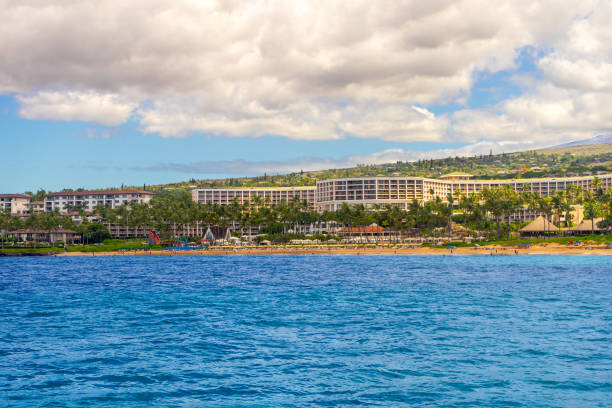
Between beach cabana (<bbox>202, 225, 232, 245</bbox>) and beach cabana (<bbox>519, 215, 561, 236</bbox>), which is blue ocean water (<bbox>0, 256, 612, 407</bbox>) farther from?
beach cabana (<bbox>202, 225, 232, 245</bbox>)

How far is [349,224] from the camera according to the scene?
18675 cm

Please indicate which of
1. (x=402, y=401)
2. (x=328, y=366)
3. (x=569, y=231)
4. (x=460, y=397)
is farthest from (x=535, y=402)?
(x=569, y=231)

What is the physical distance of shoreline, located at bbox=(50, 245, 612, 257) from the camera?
117 m

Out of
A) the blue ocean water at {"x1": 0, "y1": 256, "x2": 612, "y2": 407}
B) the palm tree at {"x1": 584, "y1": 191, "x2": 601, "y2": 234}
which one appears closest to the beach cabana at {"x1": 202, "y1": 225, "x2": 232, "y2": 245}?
the palm tree at {"x1": 584, "y1": 191, "x2": 601, "y2": 234}

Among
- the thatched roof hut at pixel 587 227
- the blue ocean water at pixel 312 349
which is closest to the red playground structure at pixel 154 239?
the thatched roof hut at pixel 587 227

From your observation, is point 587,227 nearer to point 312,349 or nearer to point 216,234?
point 216,234

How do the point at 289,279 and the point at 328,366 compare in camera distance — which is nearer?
the point at 328,366

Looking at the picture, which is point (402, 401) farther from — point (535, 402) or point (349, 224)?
point (349, 224)

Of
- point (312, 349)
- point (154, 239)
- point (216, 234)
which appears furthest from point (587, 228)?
point (312, 349)

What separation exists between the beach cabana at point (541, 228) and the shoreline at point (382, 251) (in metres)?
29.8

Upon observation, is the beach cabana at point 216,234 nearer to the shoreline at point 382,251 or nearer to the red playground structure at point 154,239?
the red playground structure at point 154,239

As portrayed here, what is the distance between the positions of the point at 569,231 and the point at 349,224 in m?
65.4

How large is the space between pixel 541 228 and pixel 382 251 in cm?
4872

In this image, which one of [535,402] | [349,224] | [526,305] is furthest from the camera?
[349,224]
